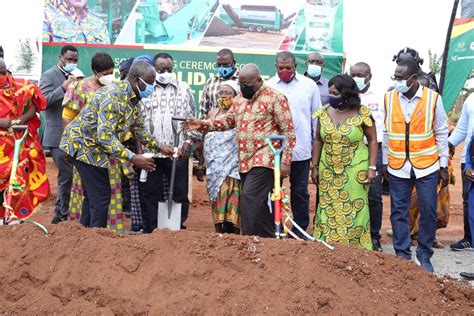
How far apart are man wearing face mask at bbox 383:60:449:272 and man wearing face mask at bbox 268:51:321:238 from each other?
1008 mm

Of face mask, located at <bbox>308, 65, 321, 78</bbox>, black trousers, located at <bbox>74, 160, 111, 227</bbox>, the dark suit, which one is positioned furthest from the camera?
face mask, located at <bbox>308, 65, 321, 78</bbox>

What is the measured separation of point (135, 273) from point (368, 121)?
2.85 m

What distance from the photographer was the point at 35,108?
6348mm

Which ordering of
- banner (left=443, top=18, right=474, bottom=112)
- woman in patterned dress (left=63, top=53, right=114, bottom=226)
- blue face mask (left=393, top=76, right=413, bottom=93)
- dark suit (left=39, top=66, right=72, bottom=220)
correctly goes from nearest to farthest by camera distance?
1. blue face mask (left=393, top=76, right=413, bottom=93)
2. woman in patterned dress (left=63, top=53, right=114, bottom=226)
3. dark suit (left=39, top=66, right=72, bottom=220)
4. banner (left=443, top=18, right=474, bottom=112)

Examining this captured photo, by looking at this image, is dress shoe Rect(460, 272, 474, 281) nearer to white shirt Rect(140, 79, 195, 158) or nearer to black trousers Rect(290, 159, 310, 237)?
black trousers Rect(290, 159, 310, 237)

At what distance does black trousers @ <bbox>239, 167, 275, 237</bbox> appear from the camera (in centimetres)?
551

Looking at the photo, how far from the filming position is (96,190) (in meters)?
5.33

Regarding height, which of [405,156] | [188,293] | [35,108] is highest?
[35,108]

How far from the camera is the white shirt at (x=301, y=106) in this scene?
6520mm

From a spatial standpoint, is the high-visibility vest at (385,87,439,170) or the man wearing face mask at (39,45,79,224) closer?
the high-visibility vest at (385,87,439,170)

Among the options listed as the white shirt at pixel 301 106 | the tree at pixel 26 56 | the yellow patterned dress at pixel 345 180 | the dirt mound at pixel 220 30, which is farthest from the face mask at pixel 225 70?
the tree at pixel 26 56

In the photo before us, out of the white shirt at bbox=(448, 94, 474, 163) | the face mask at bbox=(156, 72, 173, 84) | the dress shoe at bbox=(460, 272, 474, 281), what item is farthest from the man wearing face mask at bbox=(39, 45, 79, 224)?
the dress shoe at bbox=(460, 272, 474, 281)

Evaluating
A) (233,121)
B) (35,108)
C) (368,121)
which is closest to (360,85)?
(368,121)

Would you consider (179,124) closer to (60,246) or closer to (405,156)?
(405,156)
